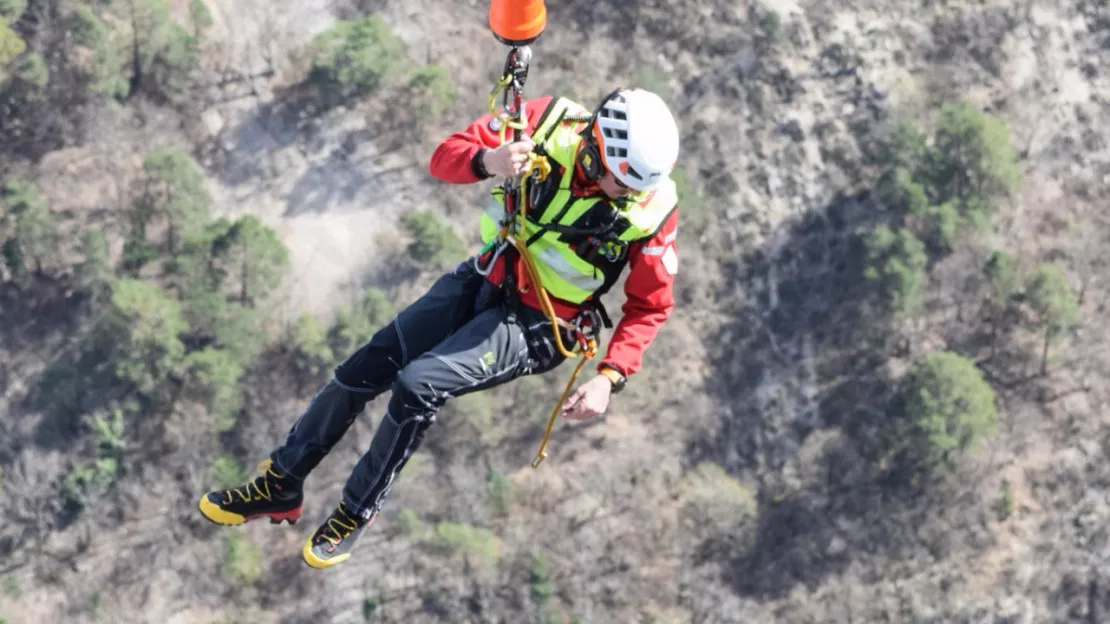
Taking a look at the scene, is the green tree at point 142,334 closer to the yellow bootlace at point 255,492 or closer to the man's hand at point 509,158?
the yellow bootlace at point 255,492

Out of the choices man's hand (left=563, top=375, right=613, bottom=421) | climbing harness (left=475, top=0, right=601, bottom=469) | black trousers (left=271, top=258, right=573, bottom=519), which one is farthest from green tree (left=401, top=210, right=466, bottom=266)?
man's hand (left=563, top=375, right=613, bottom=421)

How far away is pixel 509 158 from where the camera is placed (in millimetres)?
8297

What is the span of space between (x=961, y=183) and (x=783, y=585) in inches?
336

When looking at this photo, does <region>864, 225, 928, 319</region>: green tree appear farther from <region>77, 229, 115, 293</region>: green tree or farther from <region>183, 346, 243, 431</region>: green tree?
<region>77, 229, 115, 293</region>: green tree

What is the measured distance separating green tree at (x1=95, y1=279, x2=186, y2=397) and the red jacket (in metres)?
17.9

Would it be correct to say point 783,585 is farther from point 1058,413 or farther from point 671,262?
point 671,262

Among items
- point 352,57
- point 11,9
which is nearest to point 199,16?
point 352,57

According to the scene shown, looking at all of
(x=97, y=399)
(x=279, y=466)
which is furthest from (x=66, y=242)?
(x=279, y=466)

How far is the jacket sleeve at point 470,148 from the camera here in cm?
868

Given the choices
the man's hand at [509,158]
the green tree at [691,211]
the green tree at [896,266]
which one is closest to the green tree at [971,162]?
the green tree at [896,266]

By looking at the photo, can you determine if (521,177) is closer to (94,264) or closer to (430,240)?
(430,240)

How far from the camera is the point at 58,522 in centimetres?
2678

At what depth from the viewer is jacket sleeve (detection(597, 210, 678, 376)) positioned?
9.12m

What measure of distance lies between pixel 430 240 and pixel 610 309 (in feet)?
12.3
